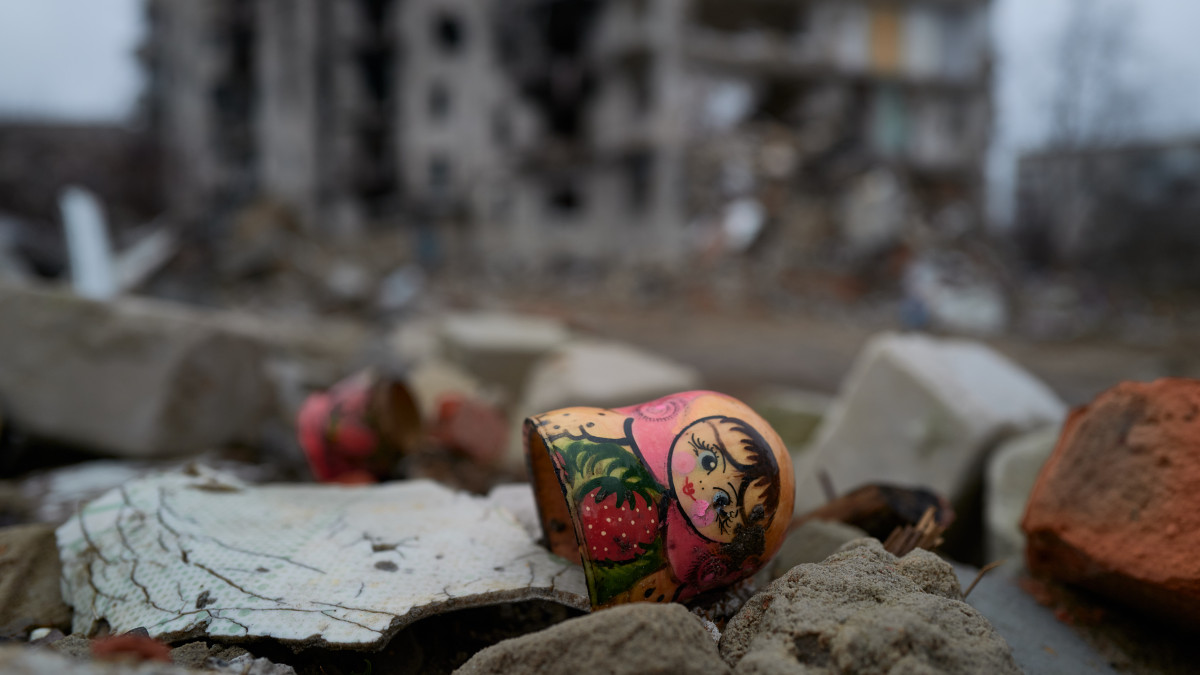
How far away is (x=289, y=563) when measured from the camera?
1846 millimetres

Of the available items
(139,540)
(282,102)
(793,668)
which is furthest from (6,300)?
(282,102)

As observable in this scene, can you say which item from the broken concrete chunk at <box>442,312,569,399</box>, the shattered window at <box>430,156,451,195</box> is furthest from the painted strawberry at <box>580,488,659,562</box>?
the shattered window at <box>430,156,451,195</box>

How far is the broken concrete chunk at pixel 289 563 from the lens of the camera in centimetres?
162

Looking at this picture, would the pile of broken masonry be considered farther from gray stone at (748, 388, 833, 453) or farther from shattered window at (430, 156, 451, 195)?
shattered window at (430, 156, 451, 195)

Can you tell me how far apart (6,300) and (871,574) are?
382cm

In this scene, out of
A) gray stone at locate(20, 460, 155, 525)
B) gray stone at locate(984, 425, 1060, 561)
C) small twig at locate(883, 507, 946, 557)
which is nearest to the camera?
small twig at locate(883, 507, 946, 557)

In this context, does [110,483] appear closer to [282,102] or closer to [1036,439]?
[1036,439]

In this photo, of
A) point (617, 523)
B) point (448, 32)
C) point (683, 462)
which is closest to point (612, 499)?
point (617, 523)

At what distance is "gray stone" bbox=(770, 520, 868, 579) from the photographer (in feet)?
6.61

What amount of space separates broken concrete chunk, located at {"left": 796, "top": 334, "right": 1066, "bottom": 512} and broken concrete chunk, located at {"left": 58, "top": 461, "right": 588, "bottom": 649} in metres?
1.35

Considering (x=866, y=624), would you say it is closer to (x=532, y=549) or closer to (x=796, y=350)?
(x=532, y=549)

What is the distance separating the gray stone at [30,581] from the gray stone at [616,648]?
125 cm

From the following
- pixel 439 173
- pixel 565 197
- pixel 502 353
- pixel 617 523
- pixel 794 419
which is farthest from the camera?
pixel 439 173

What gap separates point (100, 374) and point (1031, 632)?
3789mm
